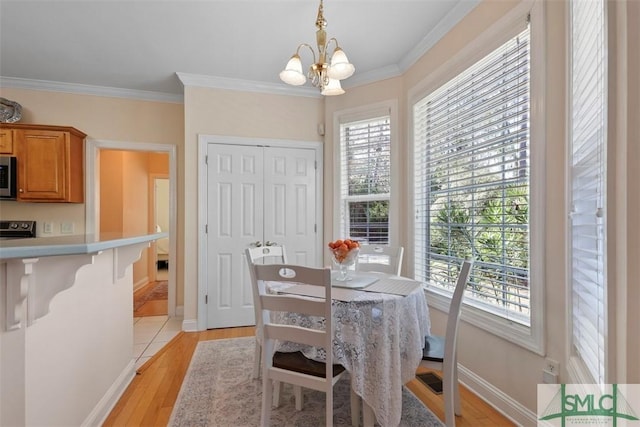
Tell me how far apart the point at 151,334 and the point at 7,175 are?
2171 millimetres

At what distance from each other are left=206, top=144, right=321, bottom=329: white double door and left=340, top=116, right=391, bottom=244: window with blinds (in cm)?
40

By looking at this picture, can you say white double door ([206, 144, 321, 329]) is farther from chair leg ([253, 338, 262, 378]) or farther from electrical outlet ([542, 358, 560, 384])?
electrical outlet ([542, 358, 560, 384])

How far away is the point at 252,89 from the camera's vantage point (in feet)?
11.5

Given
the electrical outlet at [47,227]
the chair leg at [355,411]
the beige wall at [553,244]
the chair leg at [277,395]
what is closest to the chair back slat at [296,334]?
the chair leg at [355,411]

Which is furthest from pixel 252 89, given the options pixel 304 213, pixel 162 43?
pixel 304 213

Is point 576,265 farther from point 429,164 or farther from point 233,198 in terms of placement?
point 233,198

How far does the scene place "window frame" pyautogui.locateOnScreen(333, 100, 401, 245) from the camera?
10.1ft

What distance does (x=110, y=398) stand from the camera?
6.23 ft

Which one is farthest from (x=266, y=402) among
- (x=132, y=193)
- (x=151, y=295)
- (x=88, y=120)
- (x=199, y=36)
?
(x=132, y=193)

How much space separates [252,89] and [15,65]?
2.33 meters

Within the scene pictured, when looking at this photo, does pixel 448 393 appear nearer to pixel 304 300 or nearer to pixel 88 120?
pixel 304 300

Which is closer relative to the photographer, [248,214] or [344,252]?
[344,252]

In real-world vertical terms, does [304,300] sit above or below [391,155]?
below

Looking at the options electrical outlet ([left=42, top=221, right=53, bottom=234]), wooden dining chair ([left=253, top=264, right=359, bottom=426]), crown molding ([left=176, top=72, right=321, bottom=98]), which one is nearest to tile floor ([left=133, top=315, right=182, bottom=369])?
electrical outlet ([left=42, top=221, right=53, bottom=234])
